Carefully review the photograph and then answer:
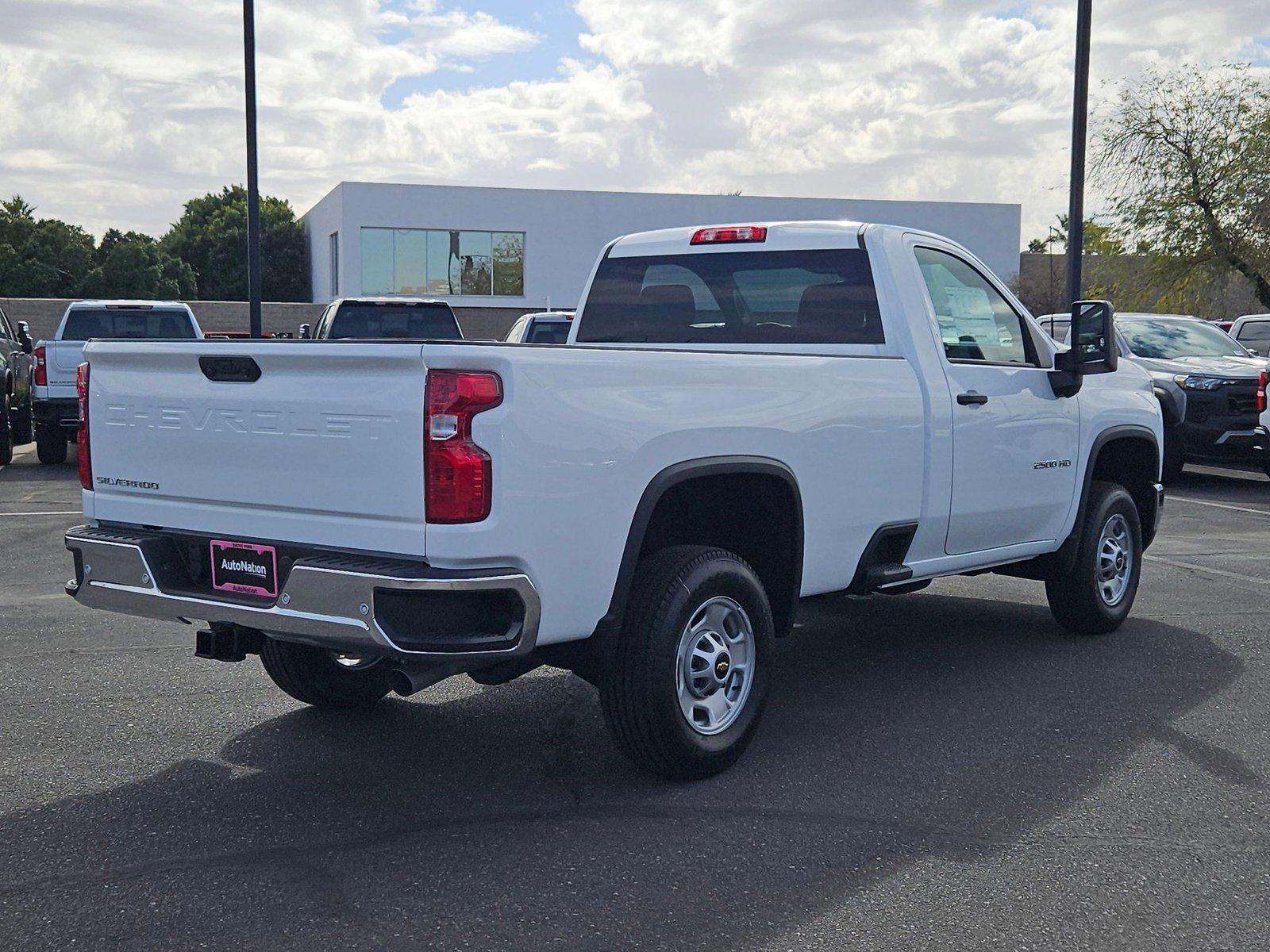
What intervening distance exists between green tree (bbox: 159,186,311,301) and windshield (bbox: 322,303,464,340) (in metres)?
51.4

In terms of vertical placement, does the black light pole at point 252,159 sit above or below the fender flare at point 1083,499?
above

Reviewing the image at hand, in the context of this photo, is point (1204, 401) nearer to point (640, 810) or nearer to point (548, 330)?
point (548, 330)

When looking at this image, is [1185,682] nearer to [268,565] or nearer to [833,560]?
[833,560]

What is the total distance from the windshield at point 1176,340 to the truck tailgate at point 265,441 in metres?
13.0

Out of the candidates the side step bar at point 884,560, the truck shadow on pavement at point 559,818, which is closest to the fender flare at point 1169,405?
the truck shadow on pavement at point 559,818

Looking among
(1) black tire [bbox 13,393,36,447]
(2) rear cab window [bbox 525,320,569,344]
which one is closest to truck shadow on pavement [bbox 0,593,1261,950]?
(1) black tire [bbox 13,393,36,447]

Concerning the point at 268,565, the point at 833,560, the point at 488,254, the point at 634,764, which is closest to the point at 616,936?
the point at 634,764

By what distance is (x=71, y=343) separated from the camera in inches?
656

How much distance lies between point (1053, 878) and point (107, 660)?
4553mm

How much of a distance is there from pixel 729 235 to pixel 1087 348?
5.92 ft

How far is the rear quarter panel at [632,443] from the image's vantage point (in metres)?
3.99

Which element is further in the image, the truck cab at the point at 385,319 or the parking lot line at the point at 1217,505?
the truck cab at the point at 385,319

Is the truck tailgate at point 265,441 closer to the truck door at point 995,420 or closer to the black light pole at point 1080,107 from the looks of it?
the truck door at point 995,420

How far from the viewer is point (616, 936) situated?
357 cm
